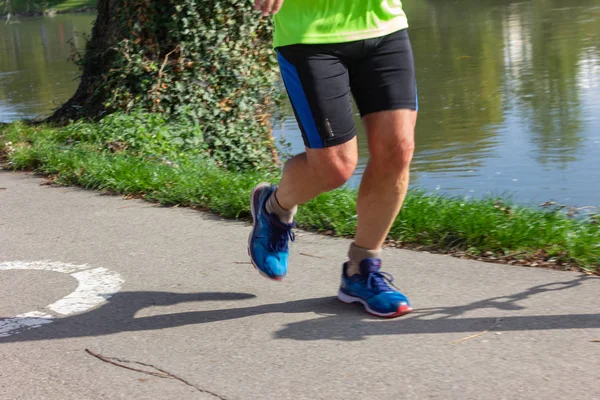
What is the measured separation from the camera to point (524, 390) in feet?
9.31

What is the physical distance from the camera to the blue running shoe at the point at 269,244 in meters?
3.88

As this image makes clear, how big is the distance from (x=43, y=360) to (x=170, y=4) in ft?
16.9

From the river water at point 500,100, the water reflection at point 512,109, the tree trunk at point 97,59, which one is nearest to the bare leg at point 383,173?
the river water at point 500,100

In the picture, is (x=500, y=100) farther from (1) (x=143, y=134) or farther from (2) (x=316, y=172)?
(2) (x=316, y=172)

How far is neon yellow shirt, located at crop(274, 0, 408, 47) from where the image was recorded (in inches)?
136

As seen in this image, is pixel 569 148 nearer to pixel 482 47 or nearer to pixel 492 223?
pixel 492 223

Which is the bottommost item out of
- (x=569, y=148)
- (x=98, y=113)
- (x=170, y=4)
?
(x=569, y=148)

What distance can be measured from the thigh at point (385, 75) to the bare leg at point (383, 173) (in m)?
0.04

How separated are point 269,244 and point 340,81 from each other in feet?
2.74

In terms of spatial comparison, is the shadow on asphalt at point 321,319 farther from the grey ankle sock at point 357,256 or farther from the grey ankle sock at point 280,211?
the grey ankle sock at point 280,211

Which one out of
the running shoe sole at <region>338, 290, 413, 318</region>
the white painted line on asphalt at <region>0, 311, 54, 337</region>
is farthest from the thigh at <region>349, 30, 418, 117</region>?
the white painted line on asphalt at <region>0, 311, 54, 337</region>

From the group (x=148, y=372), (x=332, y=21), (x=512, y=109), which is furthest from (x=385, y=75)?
(x=512, y=109)

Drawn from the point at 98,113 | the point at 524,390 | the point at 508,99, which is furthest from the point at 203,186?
the point at 508,99

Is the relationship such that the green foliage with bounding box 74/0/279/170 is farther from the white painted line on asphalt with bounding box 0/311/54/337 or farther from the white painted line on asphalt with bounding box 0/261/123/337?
the white painted line on asphalt with bounding box 0/311/54/337
